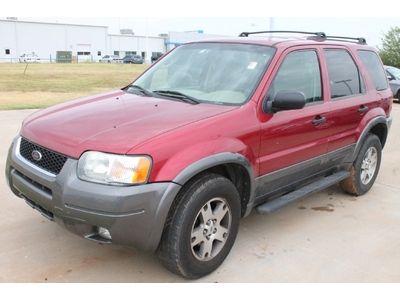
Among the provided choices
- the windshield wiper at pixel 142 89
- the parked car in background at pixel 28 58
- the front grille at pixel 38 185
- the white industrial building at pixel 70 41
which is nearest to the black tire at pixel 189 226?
the front grille at pixel 38 185

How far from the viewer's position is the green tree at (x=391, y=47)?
30.9 metres

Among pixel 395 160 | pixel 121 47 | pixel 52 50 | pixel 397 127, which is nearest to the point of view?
pixel 395 160

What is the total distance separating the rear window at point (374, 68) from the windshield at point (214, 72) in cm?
191

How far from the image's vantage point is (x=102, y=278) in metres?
3.49

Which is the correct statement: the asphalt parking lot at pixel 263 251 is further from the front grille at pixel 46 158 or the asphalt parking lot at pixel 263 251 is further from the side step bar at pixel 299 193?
the front grille at pixel 46 158

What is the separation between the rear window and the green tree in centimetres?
2756

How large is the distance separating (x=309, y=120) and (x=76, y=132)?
7.20 ft

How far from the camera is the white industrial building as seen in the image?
87.5m

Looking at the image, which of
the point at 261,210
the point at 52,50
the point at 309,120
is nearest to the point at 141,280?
the point at 261,210

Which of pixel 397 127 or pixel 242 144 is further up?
pixel 242 144

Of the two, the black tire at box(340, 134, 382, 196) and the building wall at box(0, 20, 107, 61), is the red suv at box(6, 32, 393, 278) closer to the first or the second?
the black tire at box(340, 134, 382, 196)

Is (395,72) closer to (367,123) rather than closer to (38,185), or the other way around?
(367,123)

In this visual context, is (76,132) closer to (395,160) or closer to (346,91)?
(346,91)

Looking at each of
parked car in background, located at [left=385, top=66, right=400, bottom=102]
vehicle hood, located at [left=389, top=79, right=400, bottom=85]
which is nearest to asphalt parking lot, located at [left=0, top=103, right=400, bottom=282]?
parked car in background, located at [left=385, top=66, right=400, bottom=102]
